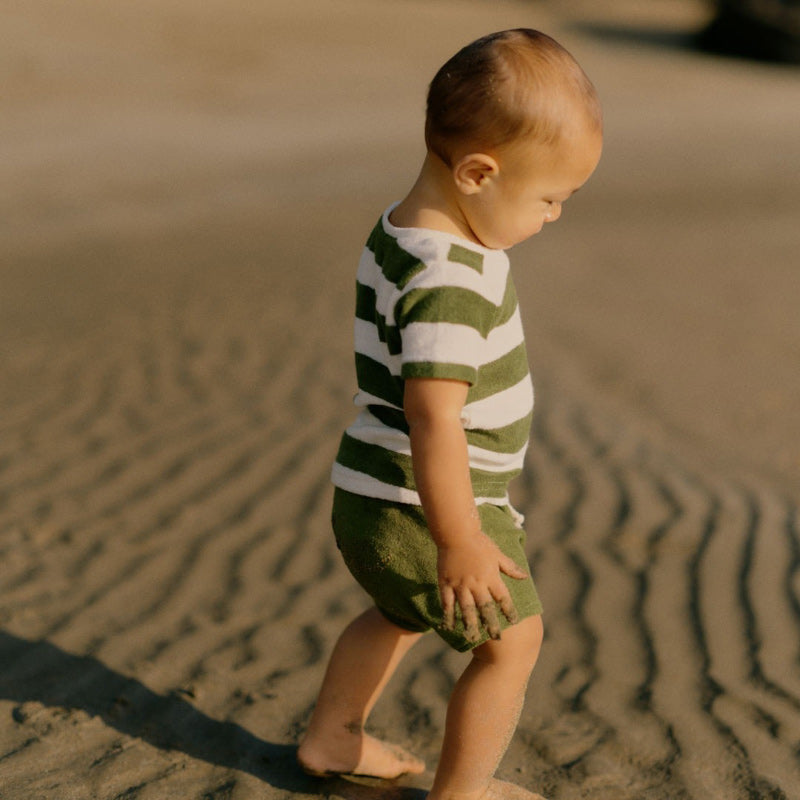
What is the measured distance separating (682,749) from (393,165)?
44.6 feet

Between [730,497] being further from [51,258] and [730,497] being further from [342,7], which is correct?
[342,7]

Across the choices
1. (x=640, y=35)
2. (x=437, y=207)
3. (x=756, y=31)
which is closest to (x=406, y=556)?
(x=437, y=207)

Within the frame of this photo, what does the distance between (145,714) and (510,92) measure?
2.12 meters

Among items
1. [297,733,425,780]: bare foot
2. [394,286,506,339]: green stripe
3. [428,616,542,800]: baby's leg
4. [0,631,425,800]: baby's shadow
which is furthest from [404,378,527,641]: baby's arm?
[0,631,425,800]: baby's shadow

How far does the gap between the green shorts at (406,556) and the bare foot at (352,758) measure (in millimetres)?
588

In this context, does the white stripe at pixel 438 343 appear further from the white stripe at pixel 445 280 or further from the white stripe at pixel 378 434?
the white stripe at pixel 378 434

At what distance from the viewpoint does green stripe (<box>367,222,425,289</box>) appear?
7.39 feet

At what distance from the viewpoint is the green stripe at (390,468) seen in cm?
244

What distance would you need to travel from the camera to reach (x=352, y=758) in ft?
9.78

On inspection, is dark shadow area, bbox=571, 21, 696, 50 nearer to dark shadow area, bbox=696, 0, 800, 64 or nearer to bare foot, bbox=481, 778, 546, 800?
dark shadow area, bbox=696, 0, 800, 64

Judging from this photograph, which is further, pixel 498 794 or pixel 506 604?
pixel 498 794

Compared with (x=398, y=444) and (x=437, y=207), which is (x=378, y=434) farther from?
(x=437, y=207)

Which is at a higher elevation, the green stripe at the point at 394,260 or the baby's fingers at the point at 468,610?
the green stripe at the point at 394,260

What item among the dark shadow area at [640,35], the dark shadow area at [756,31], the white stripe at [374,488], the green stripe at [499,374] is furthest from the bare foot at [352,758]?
the dark shadow area at [640,35]
